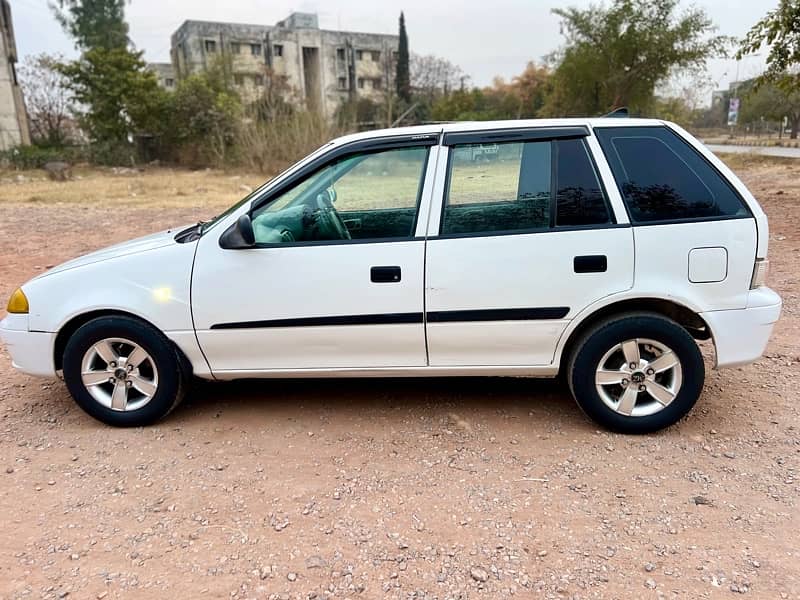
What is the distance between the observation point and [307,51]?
196 feet

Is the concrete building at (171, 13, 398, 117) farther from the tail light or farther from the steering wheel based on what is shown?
the tail light

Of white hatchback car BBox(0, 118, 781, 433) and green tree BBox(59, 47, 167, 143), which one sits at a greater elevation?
green tree BBox(59, 47, 167, 143)

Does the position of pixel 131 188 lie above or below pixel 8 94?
below

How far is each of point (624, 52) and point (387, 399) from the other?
29.7 metres

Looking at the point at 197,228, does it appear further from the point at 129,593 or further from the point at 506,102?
the point at 506,102

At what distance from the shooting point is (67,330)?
3611mm

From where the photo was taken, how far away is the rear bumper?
3.27 m

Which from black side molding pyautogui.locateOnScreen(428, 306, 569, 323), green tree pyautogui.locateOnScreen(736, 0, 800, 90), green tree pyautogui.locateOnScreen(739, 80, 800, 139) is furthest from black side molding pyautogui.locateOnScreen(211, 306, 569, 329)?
green tree pyautogui.locateOnScreen(739, 80, 800, 139)

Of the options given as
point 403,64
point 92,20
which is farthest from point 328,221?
point 403,64

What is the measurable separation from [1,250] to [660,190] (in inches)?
397

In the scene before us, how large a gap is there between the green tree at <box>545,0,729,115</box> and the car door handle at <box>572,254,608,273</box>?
28.9m

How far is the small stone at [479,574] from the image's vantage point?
2.37 meters

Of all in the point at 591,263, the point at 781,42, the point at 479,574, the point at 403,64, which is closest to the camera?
the point at 479,574

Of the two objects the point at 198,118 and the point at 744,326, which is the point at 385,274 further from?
the point at 198,118
